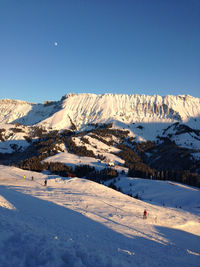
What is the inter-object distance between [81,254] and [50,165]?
98186mm

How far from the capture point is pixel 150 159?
595 ft

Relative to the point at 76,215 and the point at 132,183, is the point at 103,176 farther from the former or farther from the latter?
the point at 76,215

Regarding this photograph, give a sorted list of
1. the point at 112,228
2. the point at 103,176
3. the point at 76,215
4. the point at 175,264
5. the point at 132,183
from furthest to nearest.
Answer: the point at 103,176
the point at 132,183
the point at 76,215
the point at 112,228
the point at 175,264

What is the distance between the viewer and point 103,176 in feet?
291

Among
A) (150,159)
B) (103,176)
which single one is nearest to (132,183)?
(103,176)

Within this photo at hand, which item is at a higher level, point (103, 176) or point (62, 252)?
point (62, 252)

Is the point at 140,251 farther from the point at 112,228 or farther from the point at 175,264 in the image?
the point at 112,228

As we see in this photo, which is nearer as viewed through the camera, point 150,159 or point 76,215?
Result: point 76,215

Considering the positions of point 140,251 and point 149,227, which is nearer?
point 140,251

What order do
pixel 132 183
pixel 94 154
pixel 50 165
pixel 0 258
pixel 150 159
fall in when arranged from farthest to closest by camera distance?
1. pixel 150 159
2. pixel 94 154
3. pixel 50 165
4. pixel 132 183
5. pixel 0 258

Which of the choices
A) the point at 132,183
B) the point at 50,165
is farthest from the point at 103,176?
the point at 50,165

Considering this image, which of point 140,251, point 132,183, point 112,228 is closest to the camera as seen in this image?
point 140,251

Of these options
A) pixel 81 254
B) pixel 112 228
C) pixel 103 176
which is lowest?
pixel 103 176

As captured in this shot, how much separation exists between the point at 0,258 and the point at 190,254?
1422 cm
